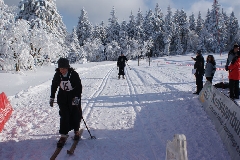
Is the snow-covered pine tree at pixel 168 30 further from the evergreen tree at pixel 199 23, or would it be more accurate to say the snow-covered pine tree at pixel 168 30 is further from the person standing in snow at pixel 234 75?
the person standing in snow at pixel 234 75

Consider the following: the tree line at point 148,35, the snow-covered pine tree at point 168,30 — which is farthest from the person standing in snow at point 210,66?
the snow-covered pine tree at point 168,30

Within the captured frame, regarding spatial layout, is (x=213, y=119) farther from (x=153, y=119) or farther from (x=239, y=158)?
(x=239, y=158)

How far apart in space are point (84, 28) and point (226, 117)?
65.2m

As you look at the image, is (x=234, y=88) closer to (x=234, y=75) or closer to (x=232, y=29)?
(x=234, y=75)

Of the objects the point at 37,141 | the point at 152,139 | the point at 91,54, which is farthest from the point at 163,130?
the point at 91,54

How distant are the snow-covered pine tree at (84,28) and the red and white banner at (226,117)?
63.2m

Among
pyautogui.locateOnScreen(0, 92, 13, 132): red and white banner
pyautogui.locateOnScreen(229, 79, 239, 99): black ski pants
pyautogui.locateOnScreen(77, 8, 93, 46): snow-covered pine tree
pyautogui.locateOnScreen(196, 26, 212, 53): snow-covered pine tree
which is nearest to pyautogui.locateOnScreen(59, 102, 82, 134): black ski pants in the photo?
pyautogui.locateOnScreen(0, 92, 13, 132): red and white banner

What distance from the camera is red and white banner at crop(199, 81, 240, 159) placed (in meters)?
3.94

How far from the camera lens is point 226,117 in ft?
15.4

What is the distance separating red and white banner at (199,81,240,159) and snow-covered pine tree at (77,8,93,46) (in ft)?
207

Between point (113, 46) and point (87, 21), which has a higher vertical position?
point (87, 21)

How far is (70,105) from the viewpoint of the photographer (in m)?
4.80

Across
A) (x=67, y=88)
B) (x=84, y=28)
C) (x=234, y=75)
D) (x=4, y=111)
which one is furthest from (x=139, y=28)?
(x=67, y=88)

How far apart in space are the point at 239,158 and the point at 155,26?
73823 millimetres
